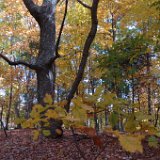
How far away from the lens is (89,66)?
1794 cm

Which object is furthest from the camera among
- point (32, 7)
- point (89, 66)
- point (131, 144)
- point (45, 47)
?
point (89, 66)

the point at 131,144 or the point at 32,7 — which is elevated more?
the point at 32,7

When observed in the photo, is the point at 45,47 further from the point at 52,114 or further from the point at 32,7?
the point at 52,114

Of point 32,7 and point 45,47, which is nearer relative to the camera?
point 32,7

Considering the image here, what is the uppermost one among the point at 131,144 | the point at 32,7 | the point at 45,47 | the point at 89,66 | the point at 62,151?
the point at 89,66

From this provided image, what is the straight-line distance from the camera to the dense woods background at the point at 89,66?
4.09 ft

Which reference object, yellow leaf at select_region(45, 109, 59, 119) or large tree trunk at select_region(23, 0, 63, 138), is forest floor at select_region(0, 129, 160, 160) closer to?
large tree trunk at select_region(23, 0, 63, 138)

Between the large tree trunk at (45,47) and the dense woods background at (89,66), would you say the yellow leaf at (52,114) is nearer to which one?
the dense woods background at (89,66)

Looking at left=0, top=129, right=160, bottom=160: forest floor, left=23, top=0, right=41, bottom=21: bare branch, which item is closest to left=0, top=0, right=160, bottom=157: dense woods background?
left=23, top=0, right=41, bottom=21: bare branch

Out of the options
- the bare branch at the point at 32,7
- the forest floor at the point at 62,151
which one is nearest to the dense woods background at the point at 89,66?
the bare branch at the point at 32,7

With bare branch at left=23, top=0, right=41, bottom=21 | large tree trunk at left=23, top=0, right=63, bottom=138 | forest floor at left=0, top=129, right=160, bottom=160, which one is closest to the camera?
forest floor at left=0, top=129, right=160, bottom=160

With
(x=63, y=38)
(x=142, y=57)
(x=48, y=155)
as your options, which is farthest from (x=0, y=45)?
(x=48, y=155)

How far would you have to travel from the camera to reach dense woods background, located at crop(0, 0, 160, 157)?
1.25 meters

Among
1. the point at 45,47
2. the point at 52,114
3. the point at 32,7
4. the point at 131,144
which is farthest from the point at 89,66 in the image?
the point at 131,144
